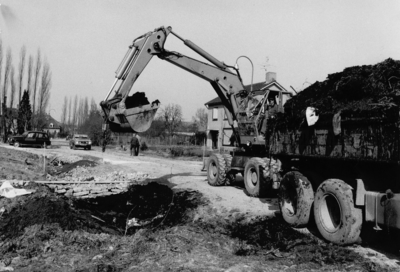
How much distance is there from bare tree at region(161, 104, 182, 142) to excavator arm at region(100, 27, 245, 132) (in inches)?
1301

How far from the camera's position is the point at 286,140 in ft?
25.5

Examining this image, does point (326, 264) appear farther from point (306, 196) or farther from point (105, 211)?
point (105, 211)

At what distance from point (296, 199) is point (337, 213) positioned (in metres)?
1.04

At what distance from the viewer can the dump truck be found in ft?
17.2

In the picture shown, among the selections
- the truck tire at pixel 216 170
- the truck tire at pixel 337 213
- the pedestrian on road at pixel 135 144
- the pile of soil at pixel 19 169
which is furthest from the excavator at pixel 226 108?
the pedestrian on road at pixel 135 144

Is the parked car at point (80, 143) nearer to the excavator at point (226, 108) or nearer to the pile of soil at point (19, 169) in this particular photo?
the pile of soil at point (19, 169)

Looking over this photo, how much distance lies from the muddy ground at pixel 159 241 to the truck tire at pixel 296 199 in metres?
0.30

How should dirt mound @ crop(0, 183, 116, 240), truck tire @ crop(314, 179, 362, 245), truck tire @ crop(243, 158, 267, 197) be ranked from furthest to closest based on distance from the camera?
1. truck tire @ crop(243, 158, 267, 197)
2. dirt mound @ crop(0, 183, 116, 240)
3. truck tire @ crop(314, 179, 362, 245)

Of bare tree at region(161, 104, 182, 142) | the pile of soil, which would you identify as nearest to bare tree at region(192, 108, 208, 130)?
bare tree at region(161, 104, 182, 142)

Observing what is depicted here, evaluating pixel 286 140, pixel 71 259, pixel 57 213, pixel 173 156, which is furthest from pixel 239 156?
pixel 173 156

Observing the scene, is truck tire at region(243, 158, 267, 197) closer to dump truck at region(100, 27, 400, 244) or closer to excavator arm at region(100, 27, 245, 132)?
dump truck at region(100, 27, 400, 244)

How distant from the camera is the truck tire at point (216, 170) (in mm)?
12258

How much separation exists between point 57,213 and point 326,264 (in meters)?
5.14

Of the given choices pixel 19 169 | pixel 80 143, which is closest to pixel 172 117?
pixel 80 143
